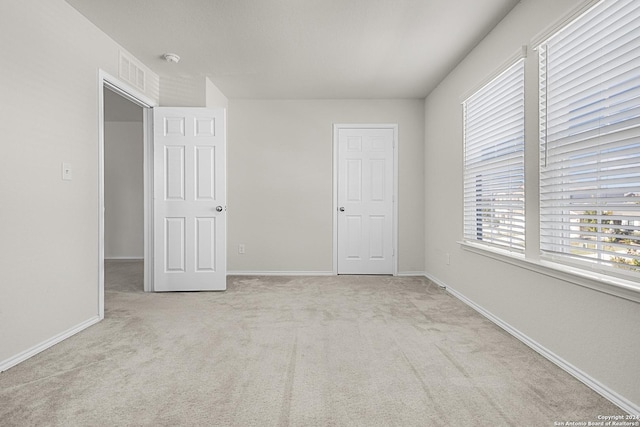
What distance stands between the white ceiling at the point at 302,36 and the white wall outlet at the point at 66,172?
1.22 m

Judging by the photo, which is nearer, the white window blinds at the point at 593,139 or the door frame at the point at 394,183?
the white window blinds at the point at 593,139

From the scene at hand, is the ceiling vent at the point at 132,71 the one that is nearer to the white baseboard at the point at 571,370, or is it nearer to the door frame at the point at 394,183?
the door frame at the point at 394,183

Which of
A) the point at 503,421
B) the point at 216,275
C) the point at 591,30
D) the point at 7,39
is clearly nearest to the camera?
the point at 503,421

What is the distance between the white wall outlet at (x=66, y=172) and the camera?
8.38 feet

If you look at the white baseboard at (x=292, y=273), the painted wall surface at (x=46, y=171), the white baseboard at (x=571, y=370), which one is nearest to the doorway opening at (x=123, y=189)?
the white baseboard at (x=292, y=273)

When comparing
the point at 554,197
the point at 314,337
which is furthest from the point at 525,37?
the point at 314,337

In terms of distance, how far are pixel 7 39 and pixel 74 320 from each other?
6.50ft

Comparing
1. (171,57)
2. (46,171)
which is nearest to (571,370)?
(46,171)

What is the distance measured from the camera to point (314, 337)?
2561 millimetres

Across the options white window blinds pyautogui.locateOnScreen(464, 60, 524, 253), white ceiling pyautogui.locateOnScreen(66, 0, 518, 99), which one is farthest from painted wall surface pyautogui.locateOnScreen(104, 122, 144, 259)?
white window blinds pyautogui.locateOnScreen(464, 60, 524, 253)

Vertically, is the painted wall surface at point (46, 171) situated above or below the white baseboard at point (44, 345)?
above

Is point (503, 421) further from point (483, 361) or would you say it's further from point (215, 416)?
point (215, 416)

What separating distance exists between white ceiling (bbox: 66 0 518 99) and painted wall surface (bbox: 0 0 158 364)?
0.40 metres

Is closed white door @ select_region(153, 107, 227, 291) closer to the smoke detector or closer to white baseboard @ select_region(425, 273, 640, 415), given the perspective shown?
the smoke detector
